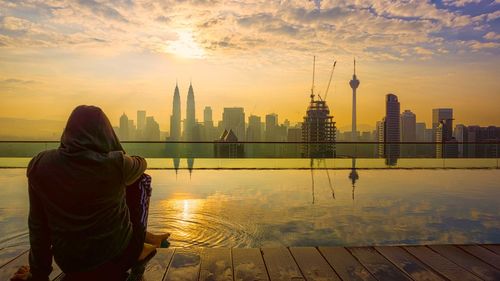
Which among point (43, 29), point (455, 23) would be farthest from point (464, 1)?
point (43, 29)

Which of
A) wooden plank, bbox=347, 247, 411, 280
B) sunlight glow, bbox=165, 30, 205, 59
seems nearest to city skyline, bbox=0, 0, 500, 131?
sunlight glow, bbox=165, 30, 205, 59

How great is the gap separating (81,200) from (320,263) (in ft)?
4.70

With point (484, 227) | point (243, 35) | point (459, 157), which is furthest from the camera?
point (459, 157)

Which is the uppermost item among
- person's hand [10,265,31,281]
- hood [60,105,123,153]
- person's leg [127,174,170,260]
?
hood [60,105,123,153]

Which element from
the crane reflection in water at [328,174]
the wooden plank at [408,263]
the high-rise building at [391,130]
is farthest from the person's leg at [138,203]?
the high-rise building at [391,130]

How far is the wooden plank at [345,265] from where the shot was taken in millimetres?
2092

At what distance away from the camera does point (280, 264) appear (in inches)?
89.0

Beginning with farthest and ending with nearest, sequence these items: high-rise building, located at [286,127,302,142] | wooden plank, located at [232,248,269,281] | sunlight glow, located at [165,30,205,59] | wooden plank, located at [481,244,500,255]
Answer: high-rise building, located at [286,127,302,142], sunlight glow, located at [165,30,205,59], wooden plank, located at [481,244,500,255], wooden plank, located at [232,248,269,281]

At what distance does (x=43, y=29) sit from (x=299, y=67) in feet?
25.9

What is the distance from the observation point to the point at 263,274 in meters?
2.11

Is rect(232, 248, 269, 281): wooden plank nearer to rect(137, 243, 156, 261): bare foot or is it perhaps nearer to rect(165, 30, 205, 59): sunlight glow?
rect(137, 243, 156, 261): bare foot

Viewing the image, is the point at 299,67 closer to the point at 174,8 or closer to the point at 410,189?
the point at 174,8

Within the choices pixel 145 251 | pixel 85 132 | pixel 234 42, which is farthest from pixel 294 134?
pixel 85 132

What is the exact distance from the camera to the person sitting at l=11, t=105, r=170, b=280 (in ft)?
4.63
